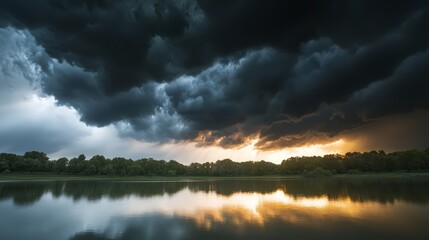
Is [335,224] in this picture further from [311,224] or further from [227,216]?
[227,216]

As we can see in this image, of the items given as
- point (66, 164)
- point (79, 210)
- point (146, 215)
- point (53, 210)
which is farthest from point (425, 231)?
point (66, 164)

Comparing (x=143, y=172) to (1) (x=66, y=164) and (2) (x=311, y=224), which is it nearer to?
(1) (x=66, y=164)

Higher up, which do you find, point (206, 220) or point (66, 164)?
point (66, 164)

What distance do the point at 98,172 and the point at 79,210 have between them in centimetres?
14210

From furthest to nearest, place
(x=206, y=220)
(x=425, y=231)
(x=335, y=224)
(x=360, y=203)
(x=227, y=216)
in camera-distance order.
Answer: (x=360, y=203)
(x=227, y=216)
(x=206, y=220)
(x=335, y=224)
(x=425, y=231)

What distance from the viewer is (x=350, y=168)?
18900 centimetres

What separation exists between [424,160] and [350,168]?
39.1 meters

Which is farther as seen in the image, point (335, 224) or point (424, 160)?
point (424, 160)

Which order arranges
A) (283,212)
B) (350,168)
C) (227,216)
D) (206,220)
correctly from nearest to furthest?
(206,220), (227,216), (283,212), (350,168)

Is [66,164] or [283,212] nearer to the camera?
[283,212]

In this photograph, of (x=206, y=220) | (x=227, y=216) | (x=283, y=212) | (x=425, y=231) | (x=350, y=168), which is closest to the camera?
(x=425, y=231)

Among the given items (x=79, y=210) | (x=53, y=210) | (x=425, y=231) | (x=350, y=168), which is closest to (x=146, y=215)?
(x=79, y=210)

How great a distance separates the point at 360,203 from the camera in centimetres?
4625

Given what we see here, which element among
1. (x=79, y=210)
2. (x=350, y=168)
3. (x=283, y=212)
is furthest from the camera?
(x=350, y=168)
